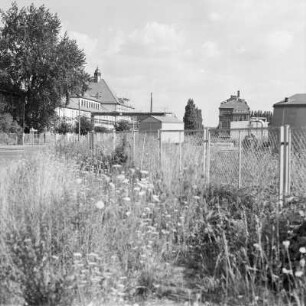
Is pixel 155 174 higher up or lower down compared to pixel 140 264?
higher up

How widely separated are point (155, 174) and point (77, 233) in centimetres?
407

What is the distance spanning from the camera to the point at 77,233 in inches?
164

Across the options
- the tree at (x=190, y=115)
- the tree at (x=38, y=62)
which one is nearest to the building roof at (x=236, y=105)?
the tree at (x=190, y=115)

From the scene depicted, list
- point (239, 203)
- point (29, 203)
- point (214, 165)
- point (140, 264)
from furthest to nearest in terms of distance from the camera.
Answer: point (214, 165), point (239, 203), point (29, 203), point (140, 264)

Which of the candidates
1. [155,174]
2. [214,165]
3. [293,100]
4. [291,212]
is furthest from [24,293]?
[293,100]

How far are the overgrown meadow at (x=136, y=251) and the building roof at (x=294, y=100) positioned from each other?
46865mm

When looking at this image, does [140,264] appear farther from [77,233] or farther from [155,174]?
[155,174]

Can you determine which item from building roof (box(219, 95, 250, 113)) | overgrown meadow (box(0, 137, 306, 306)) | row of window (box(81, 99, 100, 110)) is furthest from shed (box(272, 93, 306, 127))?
row of window (box(81, 99, 100, 110))

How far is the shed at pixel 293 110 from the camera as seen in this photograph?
4859cm

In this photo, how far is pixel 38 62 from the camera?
5228 cm

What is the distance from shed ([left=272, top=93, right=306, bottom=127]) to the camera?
159ft

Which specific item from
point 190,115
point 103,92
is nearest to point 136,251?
point 190,115

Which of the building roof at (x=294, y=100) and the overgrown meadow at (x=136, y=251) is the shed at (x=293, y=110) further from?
the overgrown meadow at (x=136, y=251)

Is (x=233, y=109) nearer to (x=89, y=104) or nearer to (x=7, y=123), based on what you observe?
(x=89, y=104)
